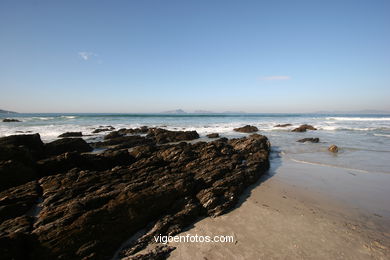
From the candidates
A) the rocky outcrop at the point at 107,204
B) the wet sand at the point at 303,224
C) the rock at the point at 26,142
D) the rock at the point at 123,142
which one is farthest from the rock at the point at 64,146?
the wet sand at the point at 303,224

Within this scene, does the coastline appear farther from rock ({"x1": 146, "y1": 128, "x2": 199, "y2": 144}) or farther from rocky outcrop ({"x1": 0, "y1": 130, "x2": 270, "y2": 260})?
rock ({"x1": 146, "y1": 128, "x2": 199, "y2": 144})

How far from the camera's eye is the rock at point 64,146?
35.0 ft

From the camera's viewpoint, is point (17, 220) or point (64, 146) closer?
point (17, 220)

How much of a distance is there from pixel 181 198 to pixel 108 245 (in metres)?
1.97

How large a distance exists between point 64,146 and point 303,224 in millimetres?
12718

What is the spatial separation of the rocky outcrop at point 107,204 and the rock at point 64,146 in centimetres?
457

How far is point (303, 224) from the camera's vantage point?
4.41m

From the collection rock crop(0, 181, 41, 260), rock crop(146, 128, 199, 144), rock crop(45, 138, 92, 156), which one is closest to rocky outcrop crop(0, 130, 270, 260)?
rock crop(0, 181, 41, 260)

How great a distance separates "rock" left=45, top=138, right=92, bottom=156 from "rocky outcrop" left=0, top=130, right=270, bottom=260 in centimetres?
457

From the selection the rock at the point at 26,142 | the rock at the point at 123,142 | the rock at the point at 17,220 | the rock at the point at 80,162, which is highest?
the rock at the point at 26,142

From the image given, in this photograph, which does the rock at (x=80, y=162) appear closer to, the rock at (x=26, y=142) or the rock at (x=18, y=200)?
the rock at (x=18, y=200)

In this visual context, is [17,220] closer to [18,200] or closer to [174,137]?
[18,200]

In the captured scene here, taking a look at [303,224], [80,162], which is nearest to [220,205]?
[303,224]

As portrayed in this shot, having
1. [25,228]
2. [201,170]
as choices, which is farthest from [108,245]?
[201,170]
